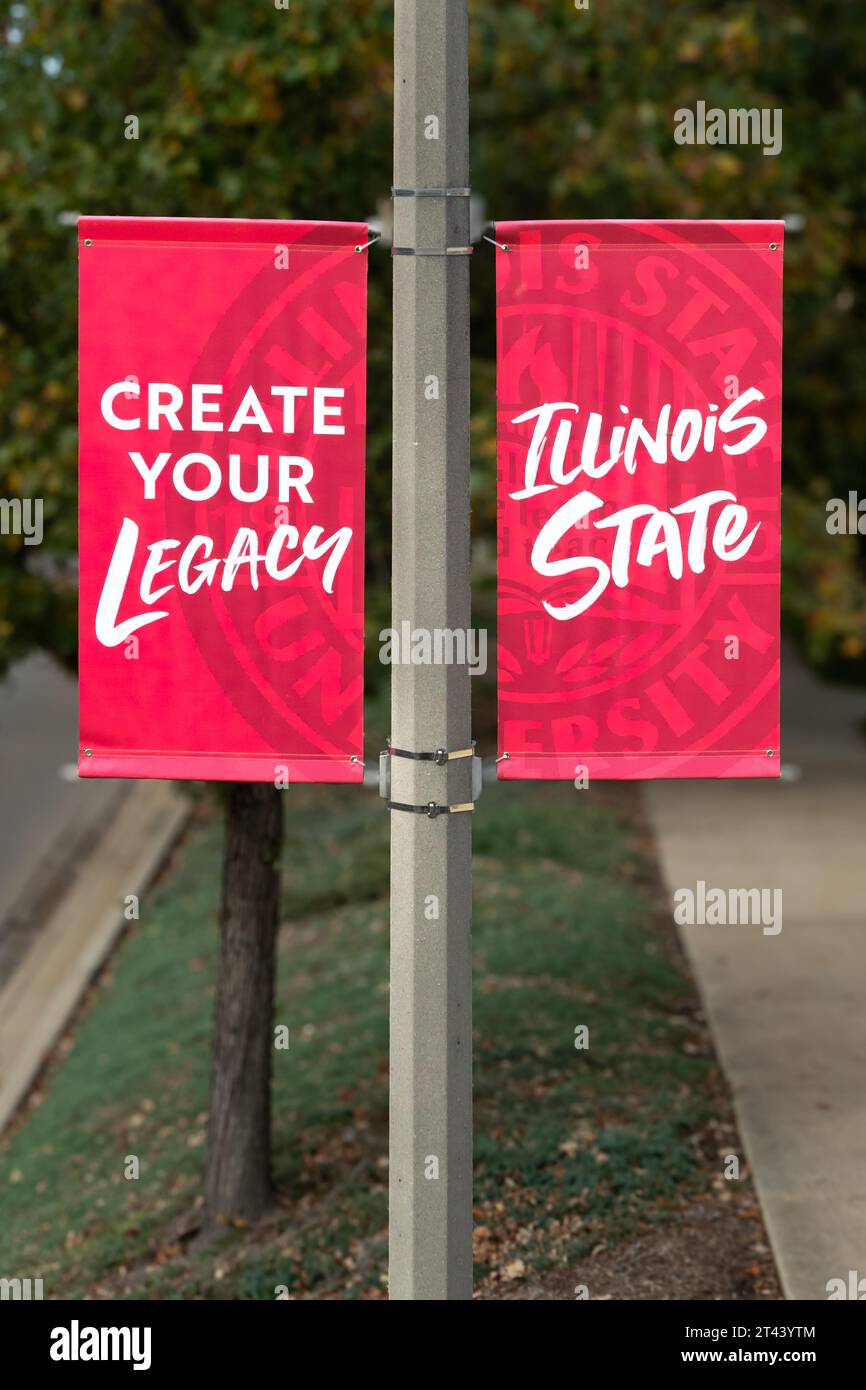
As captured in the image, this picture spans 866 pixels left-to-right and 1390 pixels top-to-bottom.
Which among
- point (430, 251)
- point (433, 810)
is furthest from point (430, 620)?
point (430, 251)

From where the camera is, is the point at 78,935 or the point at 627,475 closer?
the point at 627,475

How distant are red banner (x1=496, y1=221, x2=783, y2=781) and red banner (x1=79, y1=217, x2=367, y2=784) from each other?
1.44 ft

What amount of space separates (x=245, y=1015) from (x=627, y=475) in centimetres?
378

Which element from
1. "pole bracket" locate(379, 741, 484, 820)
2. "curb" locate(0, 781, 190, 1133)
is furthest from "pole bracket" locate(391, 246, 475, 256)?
"curb" locate(0, 781, 190, 1133)

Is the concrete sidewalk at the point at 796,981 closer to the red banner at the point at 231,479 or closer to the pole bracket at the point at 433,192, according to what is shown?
the red banner at the point at 231,479

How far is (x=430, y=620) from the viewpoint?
14.4 feet

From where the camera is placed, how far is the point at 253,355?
4562 mm

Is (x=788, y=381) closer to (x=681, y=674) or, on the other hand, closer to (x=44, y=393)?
(x=44, y=393)

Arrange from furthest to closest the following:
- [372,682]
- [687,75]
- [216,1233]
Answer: [687,75] < [372,682] < [216,1233]

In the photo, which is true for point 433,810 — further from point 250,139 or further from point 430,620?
point 250,139

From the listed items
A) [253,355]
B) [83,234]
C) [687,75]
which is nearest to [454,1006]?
[253,355]

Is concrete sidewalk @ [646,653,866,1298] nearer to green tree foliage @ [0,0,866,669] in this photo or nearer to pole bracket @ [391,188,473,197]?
green tree foliage @ [0,0,866,669]

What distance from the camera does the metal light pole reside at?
14.3 feet

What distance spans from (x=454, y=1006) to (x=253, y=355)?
71.1 inches
